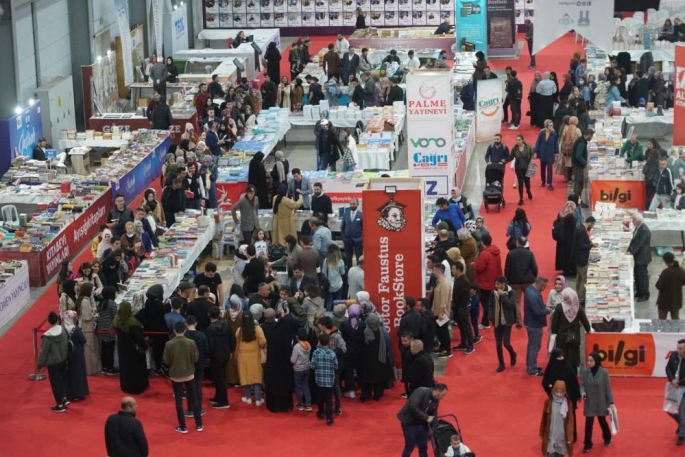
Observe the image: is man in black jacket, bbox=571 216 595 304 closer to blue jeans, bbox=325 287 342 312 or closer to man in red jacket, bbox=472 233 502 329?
man in red jacket, bbox=472 233 502 329

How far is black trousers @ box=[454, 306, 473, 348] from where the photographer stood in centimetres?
1659

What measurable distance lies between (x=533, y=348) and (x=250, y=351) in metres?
3.21

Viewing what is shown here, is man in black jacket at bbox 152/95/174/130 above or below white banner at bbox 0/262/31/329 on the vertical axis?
above

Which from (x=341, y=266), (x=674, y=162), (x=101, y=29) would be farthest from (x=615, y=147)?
(x=101, y=29)

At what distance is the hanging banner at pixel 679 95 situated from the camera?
23.1 metres

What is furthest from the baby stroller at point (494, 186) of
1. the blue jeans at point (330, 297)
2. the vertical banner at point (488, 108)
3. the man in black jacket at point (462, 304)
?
the man in black jacket at point (462, 304)

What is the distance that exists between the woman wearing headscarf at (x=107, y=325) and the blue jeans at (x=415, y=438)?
424 cm

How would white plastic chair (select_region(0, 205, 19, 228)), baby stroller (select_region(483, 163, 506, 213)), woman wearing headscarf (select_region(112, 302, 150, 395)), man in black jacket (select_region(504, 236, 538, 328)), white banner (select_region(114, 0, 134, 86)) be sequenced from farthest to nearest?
white banner (select_region(114, 0, 134, 86)), baby stroller (select_region(483, 163, 506, 213)), white plastic chair (select_region(0, 205, 19, 228)), man in black jacket (select_region(504, 236, 538, 328)), woman wearing headscarf (select_region(112, 302, 150, 395))

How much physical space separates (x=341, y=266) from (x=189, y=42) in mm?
20708

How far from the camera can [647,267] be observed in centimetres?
1905

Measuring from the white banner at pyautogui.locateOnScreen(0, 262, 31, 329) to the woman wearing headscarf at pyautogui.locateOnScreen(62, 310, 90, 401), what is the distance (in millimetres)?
2835

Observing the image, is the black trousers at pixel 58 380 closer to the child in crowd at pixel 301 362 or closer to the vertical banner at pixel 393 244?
the child in crowd at pixel 301 362

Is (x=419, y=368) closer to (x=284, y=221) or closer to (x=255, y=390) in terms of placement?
(x=255, y=390)

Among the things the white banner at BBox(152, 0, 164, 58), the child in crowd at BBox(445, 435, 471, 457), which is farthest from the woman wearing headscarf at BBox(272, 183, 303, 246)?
the white banner at BBox(152, 0, 164, 58)
